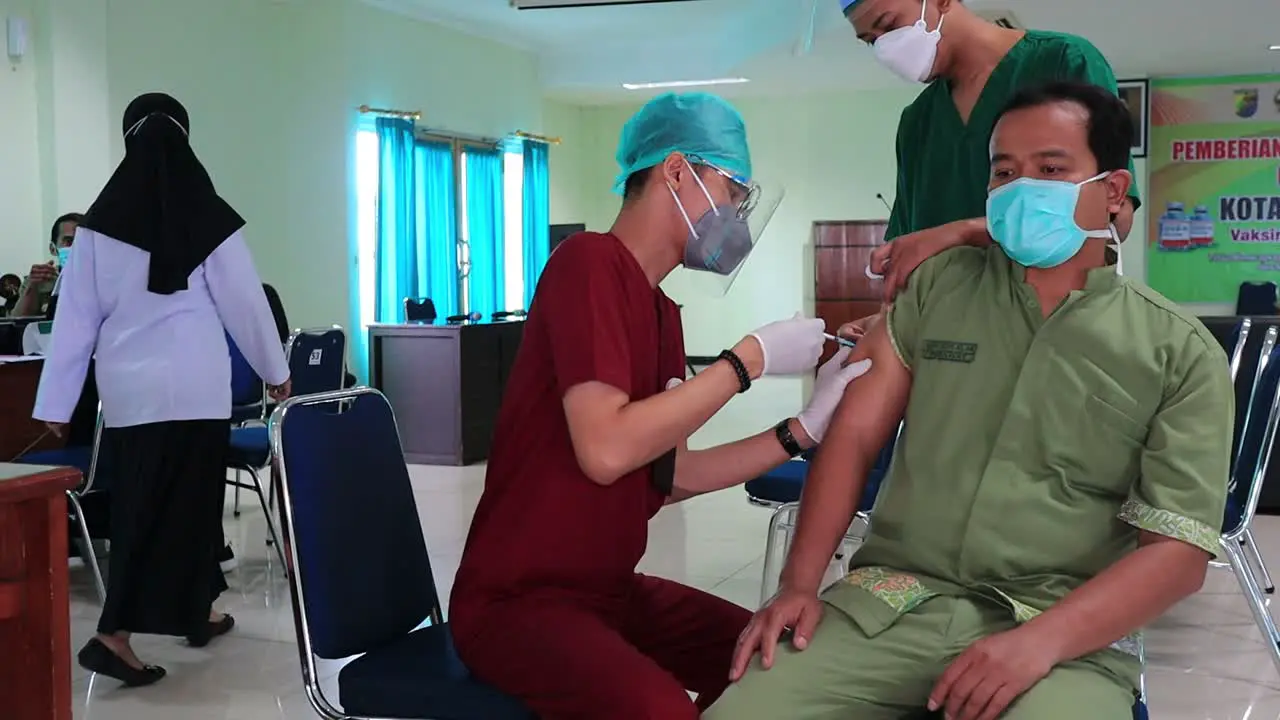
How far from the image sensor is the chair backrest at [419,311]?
25.0 ft

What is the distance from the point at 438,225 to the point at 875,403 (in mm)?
7941

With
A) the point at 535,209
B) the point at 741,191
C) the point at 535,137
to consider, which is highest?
the point at 535,137

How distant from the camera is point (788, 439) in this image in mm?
1715

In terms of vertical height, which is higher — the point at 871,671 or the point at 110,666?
the point at 871,671

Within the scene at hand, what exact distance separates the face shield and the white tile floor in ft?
5.78

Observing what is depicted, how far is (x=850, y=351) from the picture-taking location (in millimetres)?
1703

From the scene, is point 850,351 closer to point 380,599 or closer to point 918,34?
point 918,34

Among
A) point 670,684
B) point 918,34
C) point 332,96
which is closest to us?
point 670,684

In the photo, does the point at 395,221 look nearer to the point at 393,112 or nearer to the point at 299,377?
the point at 393,112

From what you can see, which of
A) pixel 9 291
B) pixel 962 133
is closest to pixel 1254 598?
pixel 962 133

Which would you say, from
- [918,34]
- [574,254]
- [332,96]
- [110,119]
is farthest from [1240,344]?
[332,96]

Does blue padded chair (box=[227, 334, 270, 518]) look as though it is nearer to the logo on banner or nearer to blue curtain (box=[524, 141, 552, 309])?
blue curtain (box=[524, 141, 552, 309])

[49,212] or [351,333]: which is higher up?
[49,212]

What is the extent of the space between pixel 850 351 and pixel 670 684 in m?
0.54
